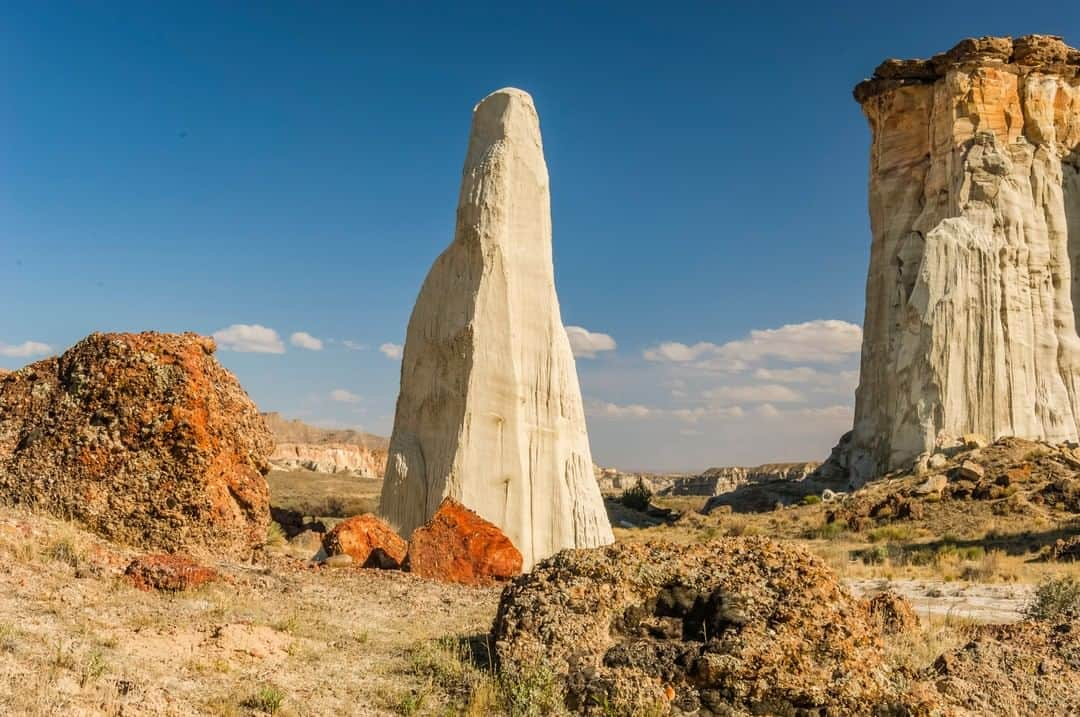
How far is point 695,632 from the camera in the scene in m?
5.29

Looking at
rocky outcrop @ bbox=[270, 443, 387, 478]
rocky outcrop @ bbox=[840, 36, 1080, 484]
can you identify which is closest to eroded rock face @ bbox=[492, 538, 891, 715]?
rocky outcrop @ bbox=[840, 36, 1080, 484]

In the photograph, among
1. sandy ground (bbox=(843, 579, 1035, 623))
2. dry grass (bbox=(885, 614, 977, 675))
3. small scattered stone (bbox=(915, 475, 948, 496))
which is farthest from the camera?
small scattered stone (bbox=(915, 475, 948, 496))

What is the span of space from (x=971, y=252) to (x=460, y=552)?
1182 inches

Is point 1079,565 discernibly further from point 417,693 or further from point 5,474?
point 5,474

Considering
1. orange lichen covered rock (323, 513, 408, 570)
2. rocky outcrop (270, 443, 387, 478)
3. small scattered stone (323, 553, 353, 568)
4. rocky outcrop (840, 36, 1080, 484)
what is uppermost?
rocky outcrop (840, 36, 1080, 484)

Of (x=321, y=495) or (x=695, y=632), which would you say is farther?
(x=321, y=495)

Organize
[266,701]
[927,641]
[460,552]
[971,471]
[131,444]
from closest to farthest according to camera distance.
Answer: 1. [266,701]
2. [927,641]
3. [131,444]
4. [460,552]
5. [971,471]

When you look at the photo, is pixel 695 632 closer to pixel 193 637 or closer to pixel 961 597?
pixel 193 637

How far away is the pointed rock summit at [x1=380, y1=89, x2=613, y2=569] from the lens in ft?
49.1

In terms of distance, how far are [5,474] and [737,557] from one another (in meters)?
6.87

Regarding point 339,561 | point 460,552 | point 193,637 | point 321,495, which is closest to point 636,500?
point 321,495

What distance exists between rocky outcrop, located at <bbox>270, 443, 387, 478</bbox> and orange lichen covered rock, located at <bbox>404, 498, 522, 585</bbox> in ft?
221

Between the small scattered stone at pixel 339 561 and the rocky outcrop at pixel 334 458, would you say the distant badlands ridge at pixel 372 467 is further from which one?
the small scattered stone at pixel 339 561

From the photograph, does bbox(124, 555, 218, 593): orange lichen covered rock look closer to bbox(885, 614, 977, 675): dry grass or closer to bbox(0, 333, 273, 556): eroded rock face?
bbox(0, 333, 273, 556): eroded rock face
